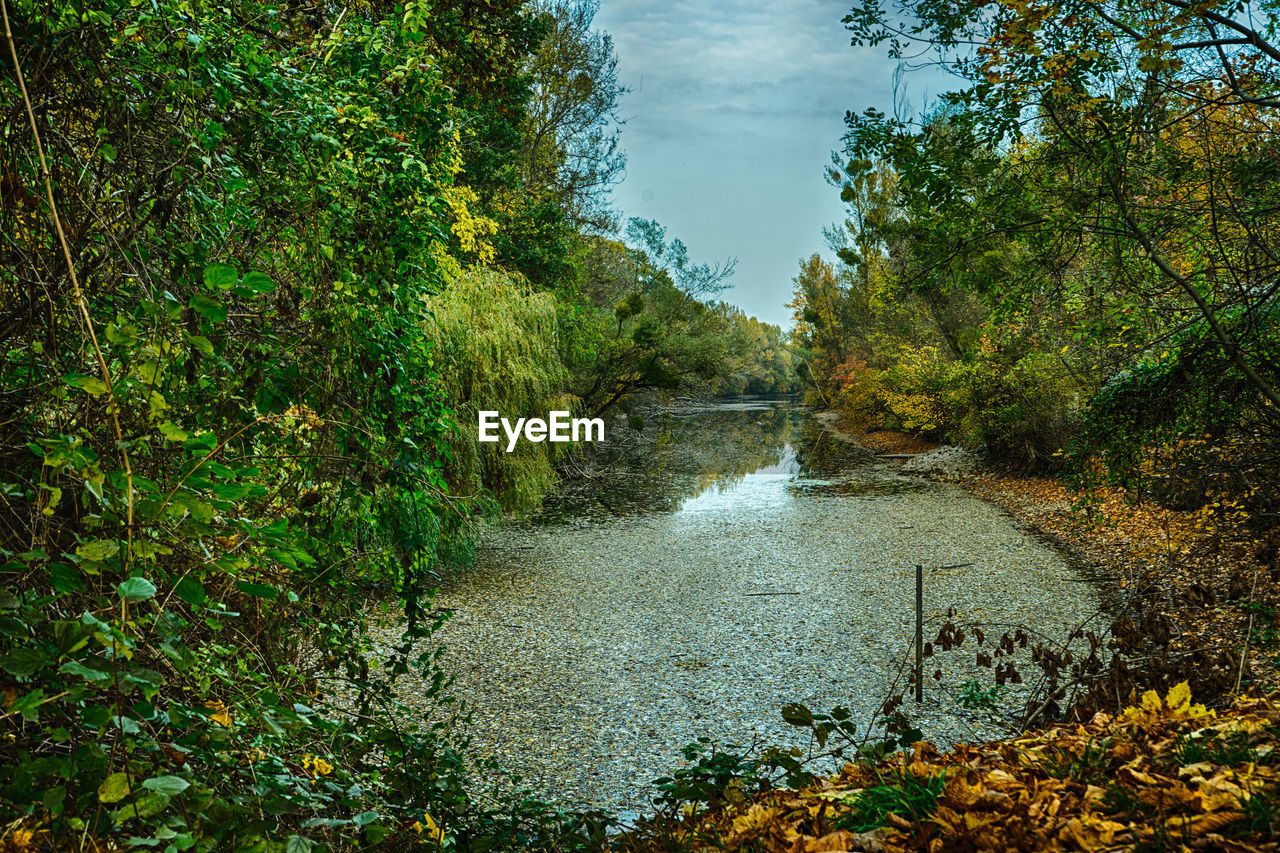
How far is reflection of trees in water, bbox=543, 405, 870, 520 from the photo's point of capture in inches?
643

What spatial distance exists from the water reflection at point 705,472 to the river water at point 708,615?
181mm

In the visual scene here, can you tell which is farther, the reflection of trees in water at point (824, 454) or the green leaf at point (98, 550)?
the reflection of trees in water at point (824, 454)

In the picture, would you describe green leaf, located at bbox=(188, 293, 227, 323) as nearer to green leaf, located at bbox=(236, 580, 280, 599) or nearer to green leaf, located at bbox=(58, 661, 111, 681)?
green leaf, located at bbox=(236, 580, 280, 599)

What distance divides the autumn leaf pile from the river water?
3.72ft

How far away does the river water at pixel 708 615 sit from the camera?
570cm

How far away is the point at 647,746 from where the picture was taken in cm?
552

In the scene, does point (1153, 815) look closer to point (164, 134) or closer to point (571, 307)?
point (164, 134)

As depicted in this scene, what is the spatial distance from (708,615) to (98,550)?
26.5 feet

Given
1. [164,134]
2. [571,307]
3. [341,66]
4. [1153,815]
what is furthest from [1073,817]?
[571,307]

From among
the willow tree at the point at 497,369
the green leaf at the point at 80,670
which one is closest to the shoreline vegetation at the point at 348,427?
the green leaf at the point at 80,670

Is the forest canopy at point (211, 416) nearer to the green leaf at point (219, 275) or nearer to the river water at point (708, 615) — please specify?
the green leaf at point (219, 275)

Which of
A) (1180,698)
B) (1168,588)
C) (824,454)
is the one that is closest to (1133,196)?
(1168,588)

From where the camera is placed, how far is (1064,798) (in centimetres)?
203

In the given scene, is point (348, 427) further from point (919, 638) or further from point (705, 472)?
point (705, 472)
